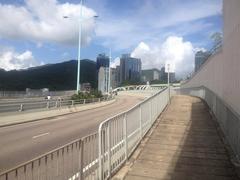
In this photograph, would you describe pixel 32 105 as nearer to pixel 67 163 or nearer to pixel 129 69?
pixel 67 163

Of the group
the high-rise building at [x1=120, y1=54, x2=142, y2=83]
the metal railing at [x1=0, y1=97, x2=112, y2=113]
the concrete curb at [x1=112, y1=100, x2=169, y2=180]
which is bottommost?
the concrete curb at [x1=112, y1=100, x2=169, y2=180]

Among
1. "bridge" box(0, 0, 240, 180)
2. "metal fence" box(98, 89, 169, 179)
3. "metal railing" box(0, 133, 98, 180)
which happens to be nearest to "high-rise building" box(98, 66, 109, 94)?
"bridge" box(0, 0, 240, 180)

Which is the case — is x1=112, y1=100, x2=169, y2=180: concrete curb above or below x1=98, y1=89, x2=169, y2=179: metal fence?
below

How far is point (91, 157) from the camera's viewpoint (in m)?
8.12

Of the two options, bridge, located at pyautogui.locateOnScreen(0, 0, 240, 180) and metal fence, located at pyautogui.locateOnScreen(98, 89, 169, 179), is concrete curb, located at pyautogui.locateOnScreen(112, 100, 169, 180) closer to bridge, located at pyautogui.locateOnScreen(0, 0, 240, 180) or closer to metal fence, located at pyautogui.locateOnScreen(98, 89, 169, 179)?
bridge, located at pyautogui.locateOnScreen(0, 0, 240, 180)

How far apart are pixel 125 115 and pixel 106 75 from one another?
7435 centimetres

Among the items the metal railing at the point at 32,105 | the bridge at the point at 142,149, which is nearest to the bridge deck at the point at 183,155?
the bridge at the point at 142,149

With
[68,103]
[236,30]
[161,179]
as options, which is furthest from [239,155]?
[68,103]

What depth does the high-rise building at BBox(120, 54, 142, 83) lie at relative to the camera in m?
184

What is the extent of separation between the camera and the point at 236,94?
13.6 metres

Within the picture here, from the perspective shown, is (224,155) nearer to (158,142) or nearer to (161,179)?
(158,142)

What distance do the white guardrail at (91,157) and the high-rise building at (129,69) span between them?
16973cm

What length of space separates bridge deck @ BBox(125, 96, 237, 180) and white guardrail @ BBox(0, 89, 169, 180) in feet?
1.79

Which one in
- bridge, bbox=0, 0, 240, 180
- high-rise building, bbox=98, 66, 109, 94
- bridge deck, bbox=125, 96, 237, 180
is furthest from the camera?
high-rise building, bbox=98, 66, 109, 94
